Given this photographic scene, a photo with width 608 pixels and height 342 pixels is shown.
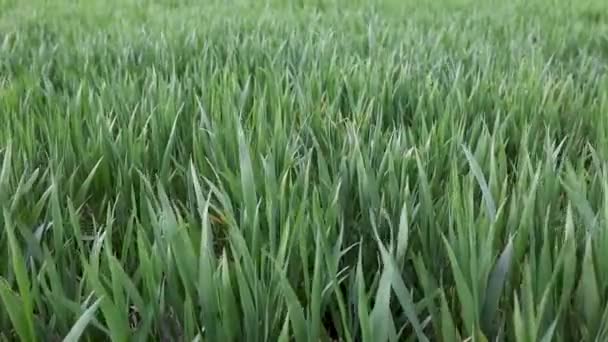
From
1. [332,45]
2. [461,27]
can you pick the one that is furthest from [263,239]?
[461,27]

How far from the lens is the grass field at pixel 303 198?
1.57 feet

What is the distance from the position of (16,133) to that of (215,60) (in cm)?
67

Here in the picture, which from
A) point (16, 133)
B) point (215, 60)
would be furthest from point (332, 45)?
point (16, 133)

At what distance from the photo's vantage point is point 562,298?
0.49m

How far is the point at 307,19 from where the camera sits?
2268 mm

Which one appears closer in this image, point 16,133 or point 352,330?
point 352,330

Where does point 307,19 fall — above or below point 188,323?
below

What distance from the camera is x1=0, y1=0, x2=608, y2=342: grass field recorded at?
18.9 inches

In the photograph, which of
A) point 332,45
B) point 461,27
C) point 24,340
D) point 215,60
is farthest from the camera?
point 461,27

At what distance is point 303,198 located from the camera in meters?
0.59

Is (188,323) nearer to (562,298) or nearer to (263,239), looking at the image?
(263,239)

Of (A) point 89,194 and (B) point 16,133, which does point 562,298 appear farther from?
(B) point 16,133

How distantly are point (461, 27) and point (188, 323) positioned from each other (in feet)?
6.13

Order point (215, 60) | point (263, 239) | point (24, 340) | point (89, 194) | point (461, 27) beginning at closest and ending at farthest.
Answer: point (24, 340), point (263, 239), point (89, 194), point (215, 60), point (461, 27)
